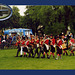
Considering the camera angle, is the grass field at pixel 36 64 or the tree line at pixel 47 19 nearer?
the grass field at pixel 36 64

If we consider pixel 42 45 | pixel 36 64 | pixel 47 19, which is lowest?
pixel 36 64

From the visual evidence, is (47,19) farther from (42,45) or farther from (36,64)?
(36,64)

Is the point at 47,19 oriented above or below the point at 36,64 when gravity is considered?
above

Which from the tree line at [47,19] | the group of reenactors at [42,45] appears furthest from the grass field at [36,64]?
the tree line at [47,19]

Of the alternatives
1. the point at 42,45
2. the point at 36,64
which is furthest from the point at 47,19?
the point at 36,64

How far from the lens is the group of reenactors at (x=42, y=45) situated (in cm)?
1887

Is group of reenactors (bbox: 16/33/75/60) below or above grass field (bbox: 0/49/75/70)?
above

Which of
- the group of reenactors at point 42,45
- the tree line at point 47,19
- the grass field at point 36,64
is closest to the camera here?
the grass field at point 36,64

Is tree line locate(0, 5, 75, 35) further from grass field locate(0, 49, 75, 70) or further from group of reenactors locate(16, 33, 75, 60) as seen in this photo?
grass field locate(0, 49, 75, 70)

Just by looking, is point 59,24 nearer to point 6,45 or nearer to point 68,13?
point 68,13

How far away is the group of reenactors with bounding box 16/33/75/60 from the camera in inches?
743

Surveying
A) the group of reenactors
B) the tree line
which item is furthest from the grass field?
the tree line

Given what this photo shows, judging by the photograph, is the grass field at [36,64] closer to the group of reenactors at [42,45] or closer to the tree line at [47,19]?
the group of reenactors at [42,45]

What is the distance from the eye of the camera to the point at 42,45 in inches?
768
